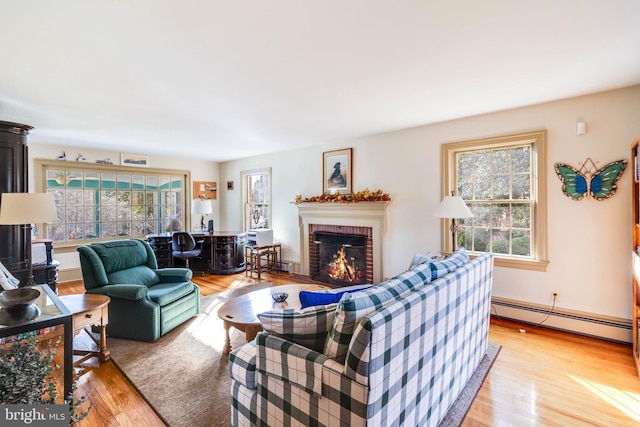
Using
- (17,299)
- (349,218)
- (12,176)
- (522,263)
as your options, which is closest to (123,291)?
(17,299)

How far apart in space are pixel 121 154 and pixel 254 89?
14.7 feet

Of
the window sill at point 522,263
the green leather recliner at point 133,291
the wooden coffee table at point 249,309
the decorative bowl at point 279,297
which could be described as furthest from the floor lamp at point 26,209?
the window sill at point 522,263

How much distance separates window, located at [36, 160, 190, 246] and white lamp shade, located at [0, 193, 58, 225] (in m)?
3.32

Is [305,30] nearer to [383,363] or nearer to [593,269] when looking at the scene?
[383,363]

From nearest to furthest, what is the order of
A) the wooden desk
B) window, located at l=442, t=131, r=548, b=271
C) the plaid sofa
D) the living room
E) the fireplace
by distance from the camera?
the plaid sofa
the living room
window, located at l=442, t=131, r=548, b=271
the fireplace
the wooden desk

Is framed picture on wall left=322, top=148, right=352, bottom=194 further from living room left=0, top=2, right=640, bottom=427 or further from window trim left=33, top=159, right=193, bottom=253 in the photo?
window trim left=33, top=159, right=193, bottom=253

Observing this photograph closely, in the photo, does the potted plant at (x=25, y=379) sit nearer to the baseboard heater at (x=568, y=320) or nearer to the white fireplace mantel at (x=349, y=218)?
the white fireplace mantel at (x=349, y=218)

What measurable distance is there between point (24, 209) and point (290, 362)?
2592 millimetres

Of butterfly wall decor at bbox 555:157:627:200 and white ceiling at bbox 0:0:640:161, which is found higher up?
white ceiling at bbox 0:0:640:161

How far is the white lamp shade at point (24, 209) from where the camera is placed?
2.33 metres

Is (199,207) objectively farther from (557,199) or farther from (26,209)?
(557,199)

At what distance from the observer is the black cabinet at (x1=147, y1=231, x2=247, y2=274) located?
562cm

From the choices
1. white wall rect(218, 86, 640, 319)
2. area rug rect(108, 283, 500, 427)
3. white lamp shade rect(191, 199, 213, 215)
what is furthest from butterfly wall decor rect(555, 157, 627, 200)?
white lamp shade rect(191, 199, 213, 215)

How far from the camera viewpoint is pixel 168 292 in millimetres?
3111
